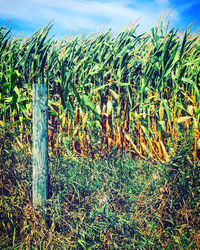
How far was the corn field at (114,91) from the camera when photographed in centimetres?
232

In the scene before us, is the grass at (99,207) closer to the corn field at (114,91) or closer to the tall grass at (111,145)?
the tall grass at (111,145)

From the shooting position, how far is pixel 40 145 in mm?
1745

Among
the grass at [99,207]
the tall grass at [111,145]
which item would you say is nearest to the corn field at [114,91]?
the tall grass at [111,145]

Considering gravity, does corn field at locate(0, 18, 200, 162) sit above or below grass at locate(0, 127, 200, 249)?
above

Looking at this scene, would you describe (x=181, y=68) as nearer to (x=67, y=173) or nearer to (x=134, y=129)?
(x=134, y=129)

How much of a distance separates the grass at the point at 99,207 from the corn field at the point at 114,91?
0.38 meters

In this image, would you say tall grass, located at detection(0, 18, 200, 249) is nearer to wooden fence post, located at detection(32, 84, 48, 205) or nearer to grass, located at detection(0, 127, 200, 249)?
grass, located at detection(0, 127, 200, 249)

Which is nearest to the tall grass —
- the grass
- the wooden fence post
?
the grass

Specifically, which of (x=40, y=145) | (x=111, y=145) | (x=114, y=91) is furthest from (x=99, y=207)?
(x=114, y=91)

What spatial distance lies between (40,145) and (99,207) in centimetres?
66

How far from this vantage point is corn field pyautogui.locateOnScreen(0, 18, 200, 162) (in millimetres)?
2322

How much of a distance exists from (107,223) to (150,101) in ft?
4.57

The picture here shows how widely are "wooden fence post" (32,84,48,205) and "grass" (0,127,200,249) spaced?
10 cm

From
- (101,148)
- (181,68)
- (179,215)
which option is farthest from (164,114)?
(179,215)
